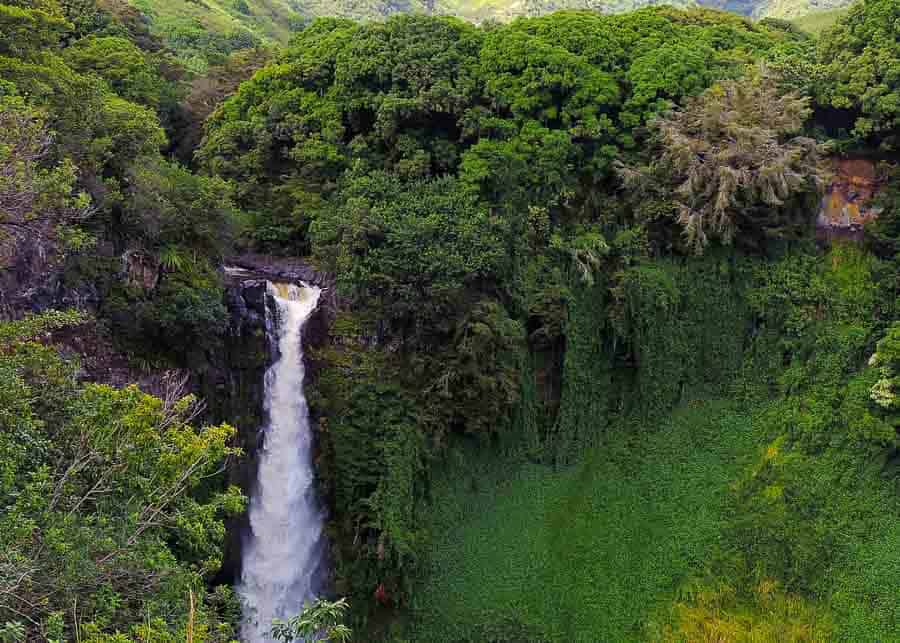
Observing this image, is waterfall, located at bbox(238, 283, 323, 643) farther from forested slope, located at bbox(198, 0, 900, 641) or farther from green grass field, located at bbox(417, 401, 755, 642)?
green grass field, located at bbox(417, 401, 755, 642)

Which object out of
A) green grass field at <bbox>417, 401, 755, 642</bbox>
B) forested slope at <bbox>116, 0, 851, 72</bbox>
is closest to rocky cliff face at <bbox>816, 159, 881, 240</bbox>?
green grass field at <bbox>417, 401, 755, 642</bbox>

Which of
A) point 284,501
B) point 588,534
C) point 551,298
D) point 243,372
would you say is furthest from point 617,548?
point 243,372

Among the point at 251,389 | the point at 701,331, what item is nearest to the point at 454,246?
the point at 251,389

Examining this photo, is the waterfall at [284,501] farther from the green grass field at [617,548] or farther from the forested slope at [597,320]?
the green grass field at [617,548]

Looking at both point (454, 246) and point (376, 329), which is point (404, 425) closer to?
point (376, 329)

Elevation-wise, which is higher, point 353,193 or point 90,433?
point 353,193

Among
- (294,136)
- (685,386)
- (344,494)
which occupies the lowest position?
(344,494)
